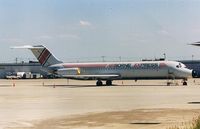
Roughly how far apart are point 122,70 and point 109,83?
11.7 ft

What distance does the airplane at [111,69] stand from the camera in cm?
6581

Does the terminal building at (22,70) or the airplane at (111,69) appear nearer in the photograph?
the airplane at (111,69)

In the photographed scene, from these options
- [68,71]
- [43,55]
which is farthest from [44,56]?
[68,71]

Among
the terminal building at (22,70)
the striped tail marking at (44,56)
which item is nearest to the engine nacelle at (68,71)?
the striped tail marking at (44,56)

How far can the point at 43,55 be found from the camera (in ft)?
242

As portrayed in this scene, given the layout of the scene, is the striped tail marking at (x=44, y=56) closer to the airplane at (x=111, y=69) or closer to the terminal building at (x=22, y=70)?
the airplane at (x=111, y=69)

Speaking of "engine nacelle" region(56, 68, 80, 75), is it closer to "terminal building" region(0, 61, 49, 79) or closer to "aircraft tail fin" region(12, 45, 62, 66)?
"aircraft tail fin" region(12, 45, 62, 66)

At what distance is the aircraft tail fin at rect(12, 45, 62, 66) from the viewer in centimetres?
7331

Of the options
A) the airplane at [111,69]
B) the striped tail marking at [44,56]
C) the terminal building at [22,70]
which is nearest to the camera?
the airplane at [111,69]

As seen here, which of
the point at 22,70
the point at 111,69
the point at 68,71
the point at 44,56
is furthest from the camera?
the point at 22,70

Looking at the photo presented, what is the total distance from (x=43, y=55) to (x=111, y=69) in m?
11.2

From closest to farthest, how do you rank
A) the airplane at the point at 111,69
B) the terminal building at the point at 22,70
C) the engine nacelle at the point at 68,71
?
the airplane at the point at 111,69 < the engine nacelle at the point at 68,71 < the terminal building at the point at 22,70

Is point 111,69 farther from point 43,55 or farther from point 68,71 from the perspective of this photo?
point 43,55

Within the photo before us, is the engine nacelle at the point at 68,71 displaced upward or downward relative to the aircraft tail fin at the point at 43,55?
downward
